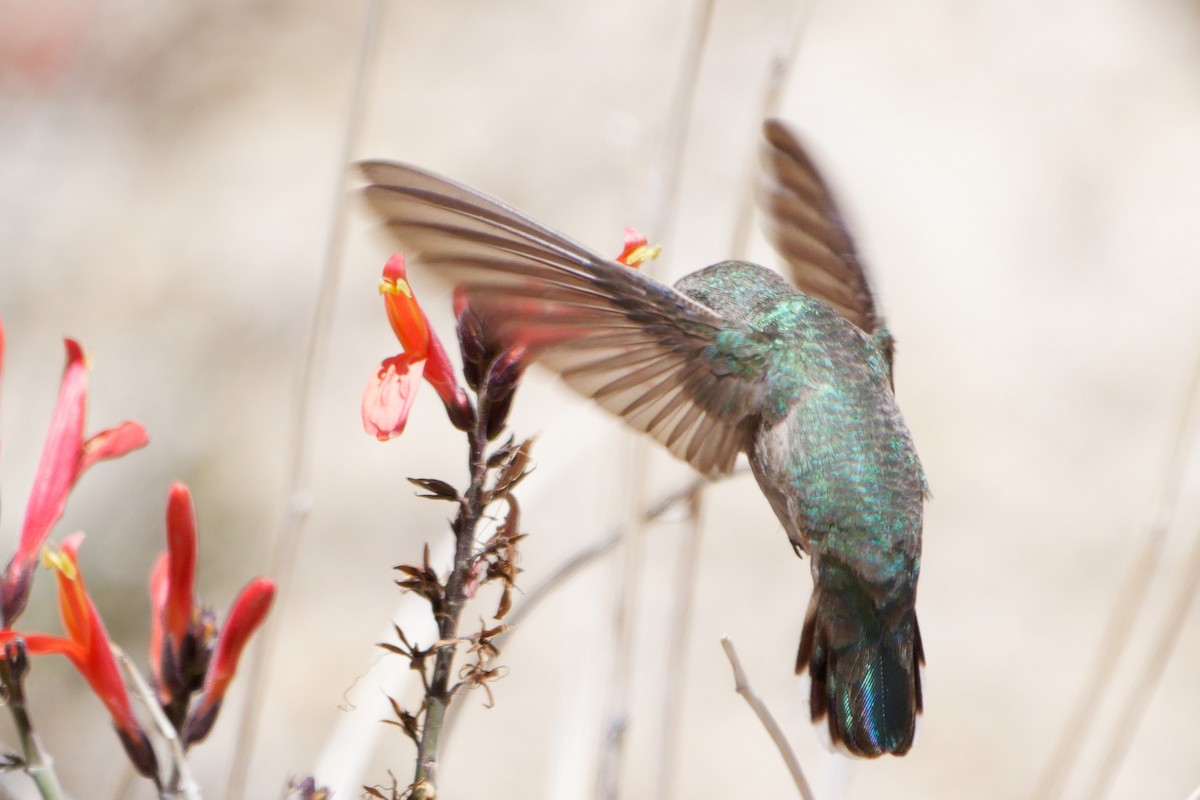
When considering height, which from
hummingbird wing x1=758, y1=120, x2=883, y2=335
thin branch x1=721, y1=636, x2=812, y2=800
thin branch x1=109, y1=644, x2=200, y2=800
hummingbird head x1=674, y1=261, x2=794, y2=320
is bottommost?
thin branch x1=109, y1=644, x2=200, y2=800

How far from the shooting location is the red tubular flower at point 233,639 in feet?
4.10

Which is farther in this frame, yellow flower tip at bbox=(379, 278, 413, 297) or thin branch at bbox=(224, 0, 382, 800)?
thin branch at bbox=(224, 0, 382, 800)

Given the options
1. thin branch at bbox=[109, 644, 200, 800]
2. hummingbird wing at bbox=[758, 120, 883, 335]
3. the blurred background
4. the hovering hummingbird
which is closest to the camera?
thin branch at bbox=[109, 644, 200, 800]

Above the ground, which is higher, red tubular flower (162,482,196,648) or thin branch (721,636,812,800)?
red tubular flower (162,482,196,648)

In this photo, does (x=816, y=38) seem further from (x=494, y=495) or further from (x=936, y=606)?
(x=494, y=495)

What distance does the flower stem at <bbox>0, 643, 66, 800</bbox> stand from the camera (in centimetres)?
102

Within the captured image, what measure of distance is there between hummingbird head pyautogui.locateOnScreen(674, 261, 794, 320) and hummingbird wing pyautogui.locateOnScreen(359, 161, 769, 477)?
0.19ft

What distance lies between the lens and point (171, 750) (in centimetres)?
110

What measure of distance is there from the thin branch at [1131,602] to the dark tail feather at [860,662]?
23 cm

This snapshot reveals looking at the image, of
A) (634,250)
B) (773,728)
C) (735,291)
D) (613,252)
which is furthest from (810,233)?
(613,252)

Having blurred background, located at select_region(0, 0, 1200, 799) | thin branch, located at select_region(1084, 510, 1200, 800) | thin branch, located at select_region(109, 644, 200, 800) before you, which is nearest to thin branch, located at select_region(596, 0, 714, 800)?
thin branch, located at select_region(109, 644, 200, 800)

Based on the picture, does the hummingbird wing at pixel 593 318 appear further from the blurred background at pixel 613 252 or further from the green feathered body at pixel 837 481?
the blurred background at pixel 613 252

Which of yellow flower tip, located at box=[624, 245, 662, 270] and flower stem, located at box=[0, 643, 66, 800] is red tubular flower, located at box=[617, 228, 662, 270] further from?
flower stem, located at box=[0, 643, 66, 800]

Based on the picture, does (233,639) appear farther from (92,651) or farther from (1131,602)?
(1131,602)
